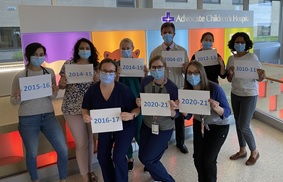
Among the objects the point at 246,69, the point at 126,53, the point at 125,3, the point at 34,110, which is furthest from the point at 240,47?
the point at 125,3

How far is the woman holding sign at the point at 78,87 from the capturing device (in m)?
2.76

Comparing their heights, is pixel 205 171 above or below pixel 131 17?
below

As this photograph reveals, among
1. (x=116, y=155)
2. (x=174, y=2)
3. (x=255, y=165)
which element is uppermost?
(x=174, y=2)

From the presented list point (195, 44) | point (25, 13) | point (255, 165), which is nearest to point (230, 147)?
point (255, 165)

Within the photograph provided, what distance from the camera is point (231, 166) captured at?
3.51 m

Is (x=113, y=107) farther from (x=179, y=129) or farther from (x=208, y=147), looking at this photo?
(x=179, y=129)

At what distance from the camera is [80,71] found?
2.75 m

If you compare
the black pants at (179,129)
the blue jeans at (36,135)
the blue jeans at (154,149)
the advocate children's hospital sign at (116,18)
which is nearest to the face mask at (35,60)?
the blue jeans at (36,135)

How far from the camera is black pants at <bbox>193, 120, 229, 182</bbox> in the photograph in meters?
2.51

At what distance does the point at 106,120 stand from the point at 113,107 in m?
0.13

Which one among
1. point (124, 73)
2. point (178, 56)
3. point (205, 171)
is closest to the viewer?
point (205, 171)

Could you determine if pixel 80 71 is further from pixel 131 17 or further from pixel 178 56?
pixel 131 17

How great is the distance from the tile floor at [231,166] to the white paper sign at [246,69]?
3.89 ft

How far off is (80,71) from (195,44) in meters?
2.97
